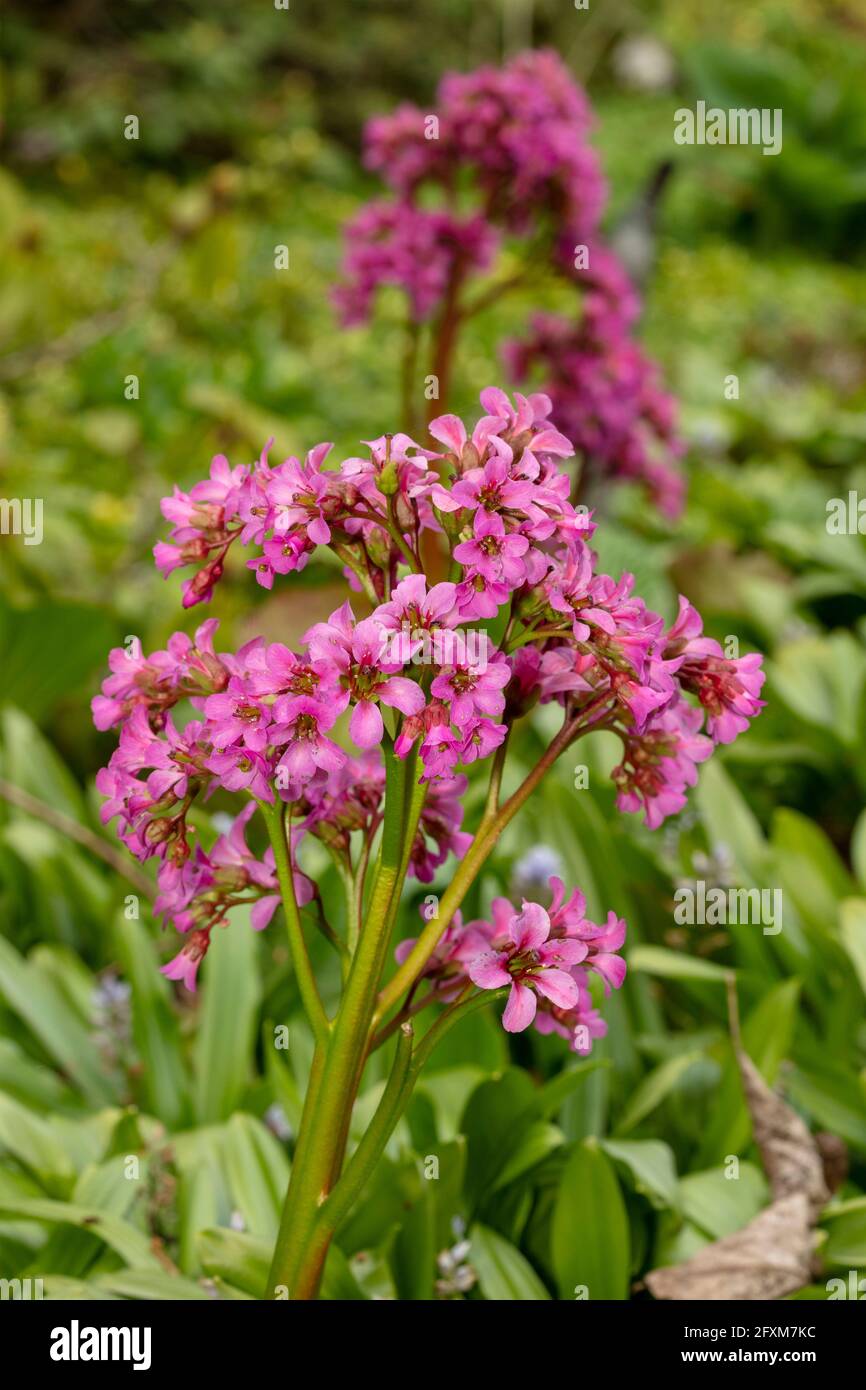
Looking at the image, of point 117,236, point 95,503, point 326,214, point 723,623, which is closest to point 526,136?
point 723,623

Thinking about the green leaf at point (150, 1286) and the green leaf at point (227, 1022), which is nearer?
the green leaf at point (150, 1286)

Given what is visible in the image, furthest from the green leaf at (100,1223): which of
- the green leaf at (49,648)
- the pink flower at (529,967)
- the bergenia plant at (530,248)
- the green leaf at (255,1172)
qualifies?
the bergenia plant at (530,248)

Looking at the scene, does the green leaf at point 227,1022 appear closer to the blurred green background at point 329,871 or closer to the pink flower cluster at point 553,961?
the blurred green background at point 329,871

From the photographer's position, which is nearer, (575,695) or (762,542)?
(575,695)

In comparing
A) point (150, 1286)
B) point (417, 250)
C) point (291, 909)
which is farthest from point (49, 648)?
point (291, 909)

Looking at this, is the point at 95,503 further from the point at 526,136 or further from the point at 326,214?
the point at 326,214

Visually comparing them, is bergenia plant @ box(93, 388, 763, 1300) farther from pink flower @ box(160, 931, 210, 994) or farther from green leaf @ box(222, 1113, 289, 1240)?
green leaf @ box(222, 1113, 289, 1240)
